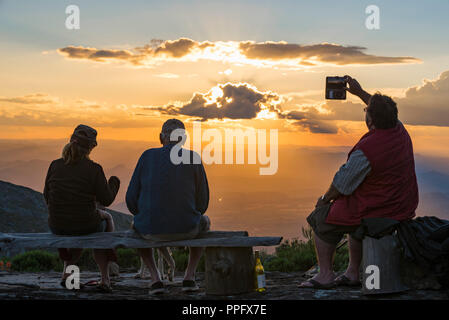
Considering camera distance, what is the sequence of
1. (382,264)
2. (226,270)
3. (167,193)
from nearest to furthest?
(382,264) < (226,270) < (167,193)

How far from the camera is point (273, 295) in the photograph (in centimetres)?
697

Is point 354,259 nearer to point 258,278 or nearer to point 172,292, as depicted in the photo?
point 258,278

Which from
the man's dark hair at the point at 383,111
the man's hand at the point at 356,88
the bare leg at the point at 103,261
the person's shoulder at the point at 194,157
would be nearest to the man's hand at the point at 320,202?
the man's dark hair at the point at 383,111

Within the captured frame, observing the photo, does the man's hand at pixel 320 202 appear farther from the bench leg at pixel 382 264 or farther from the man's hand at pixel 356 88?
the man's hand at pixel 356 88

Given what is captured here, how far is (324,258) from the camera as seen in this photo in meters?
7.02

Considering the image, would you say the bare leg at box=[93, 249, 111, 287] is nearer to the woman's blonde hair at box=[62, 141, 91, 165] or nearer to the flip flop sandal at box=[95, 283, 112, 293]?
the flip flop sandal at box=[95, 283, 112, 293]

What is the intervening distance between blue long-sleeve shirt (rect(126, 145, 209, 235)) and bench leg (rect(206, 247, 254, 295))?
1.58ft

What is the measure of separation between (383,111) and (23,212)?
48.4ft

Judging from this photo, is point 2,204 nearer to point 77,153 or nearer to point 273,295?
point 77,153

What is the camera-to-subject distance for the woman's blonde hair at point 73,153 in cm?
751

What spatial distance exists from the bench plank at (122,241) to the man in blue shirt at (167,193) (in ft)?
0.45

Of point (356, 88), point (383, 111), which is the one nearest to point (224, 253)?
point (383, 111)
